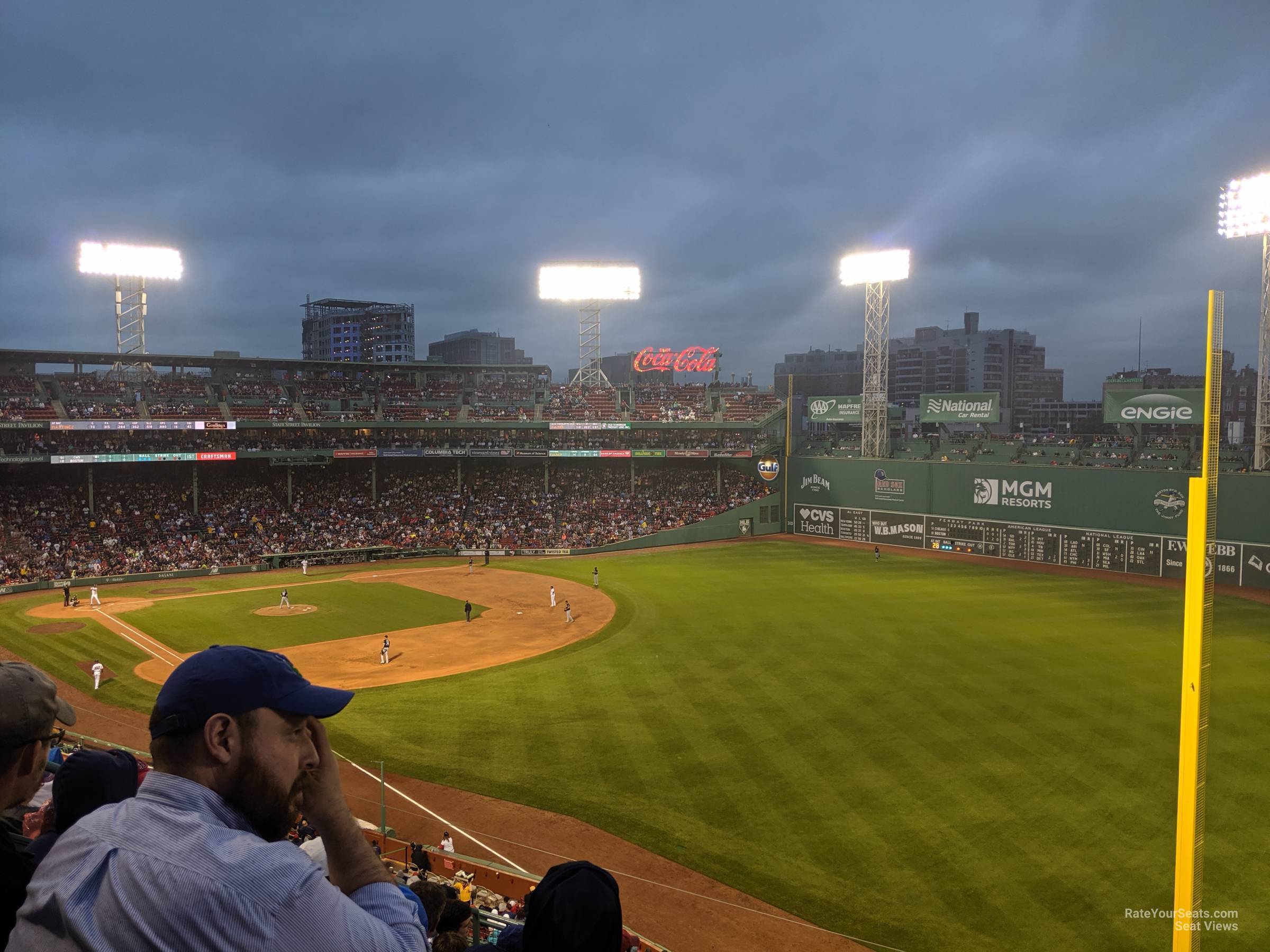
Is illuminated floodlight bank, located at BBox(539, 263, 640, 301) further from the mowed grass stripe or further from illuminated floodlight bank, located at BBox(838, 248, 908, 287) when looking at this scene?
the mowed grass stripe

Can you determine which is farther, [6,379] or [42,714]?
[6,379]

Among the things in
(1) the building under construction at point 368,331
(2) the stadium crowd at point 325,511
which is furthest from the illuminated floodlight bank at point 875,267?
(1) the building under construction at point 368,331

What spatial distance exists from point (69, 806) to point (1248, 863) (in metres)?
19.0

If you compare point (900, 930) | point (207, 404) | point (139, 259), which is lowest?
point (900, 930)

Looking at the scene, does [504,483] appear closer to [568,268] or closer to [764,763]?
[568,268]

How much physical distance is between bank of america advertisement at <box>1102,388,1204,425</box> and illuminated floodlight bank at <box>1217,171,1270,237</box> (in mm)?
8934

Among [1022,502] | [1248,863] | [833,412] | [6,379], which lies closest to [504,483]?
[833,412]

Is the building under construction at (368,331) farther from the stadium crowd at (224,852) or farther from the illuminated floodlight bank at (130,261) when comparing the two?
the stadium crowd at (224,852)

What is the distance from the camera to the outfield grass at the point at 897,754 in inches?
568

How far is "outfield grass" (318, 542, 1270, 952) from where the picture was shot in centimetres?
1442

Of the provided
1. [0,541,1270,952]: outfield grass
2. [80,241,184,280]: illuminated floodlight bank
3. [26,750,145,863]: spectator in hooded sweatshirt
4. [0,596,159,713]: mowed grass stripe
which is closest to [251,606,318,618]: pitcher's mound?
[0,541,1270,952]: outfield grass

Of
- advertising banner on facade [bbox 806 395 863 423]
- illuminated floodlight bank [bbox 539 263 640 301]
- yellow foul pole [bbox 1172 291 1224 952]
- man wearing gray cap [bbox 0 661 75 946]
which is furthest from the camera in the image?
illuminated floodlight bank [bbox 539 263 640 301]

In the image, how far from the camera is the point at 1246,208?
3750cm

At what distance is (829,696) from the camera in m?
24.5
